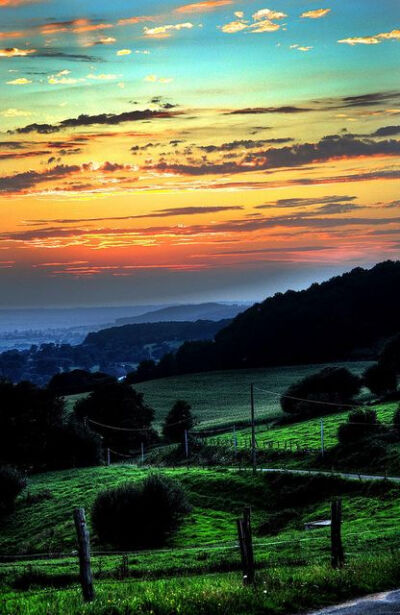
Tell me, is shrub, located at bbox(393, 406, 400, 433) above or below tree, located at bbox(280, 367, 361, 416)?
above

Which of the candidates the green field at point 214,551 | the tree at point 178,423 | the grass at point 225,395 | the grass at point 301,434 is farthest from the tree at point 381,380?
the green field at point 214,551

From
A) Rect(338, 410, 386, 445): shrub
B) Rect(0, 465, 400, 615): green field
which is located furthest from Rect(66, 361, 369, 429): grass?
Rect(338, 410, 386, 445): shrub

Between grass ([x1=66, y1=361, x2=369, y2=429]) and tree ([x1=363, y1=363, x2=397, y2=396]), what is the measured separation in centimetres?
1412

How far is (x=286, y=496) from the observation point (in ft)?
220

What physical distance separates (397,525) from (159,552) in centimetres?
1398

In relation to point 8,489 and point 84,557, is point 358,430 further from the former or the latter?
point 84,557

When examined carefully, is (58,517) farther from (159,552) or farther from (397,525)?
(397,525)

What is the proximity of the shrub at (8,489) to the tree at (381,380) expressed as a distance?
58.9 m

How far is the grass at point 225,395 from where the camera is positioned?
13780 cm

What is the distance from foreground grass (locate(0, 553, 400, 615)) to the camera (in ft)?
Result: 65.7

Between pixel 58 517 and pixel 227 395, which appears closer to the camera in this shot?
pixel 58 517

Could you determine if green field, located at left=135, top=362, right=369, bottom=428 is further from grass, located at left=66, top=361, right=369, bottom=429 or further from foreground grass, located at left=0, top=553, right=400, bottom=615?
foreground grass, located at left=0, top=553, right=400, bottom=615

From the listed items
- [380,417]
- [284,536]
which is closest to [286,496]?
[284,536]

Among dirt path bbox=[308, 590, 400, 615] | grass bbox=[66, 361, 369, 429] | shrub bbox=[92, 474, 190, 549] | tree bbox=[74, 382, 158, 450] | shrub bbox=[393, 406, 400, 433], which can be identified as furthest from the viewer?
grass bbox=[66, 361, 369, 429]
